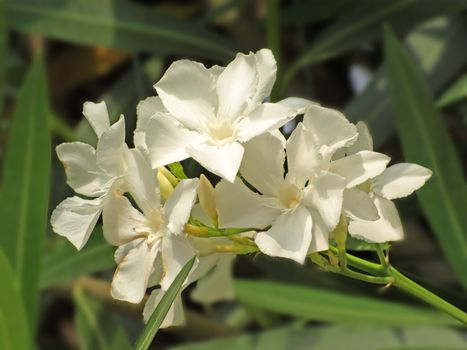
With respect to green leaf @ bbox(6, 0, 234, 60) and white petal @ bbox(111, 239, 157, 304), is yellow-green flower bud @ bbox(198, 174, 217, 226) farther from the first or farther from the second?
green leaf @ bbox(6, 0, 234, 60)

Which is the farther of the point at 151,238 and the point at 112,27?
the point at 112,27

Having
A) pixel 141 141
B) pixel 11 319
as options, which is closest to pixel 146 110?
pixel 141 141

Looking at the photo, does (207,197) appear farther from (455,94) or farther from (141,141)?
(455,94)

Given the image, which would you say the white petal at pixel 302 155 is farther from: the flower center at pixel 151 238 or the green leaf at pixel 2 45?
the green leaf at pixel 2 45

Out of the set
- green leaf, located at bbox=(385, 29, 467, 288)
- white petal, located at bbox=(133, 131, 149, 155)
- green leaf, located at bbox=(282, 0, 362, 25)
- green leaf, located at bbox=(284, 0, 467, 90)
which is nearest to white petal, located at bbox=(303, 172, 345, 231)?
white petal, located at bbox=(133, 131, 149, 155)

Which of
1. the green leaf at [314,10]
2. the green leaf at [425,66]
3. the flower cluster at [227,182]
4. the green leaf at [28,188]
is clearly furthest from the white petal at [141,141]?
the green leaf at [314,10]
